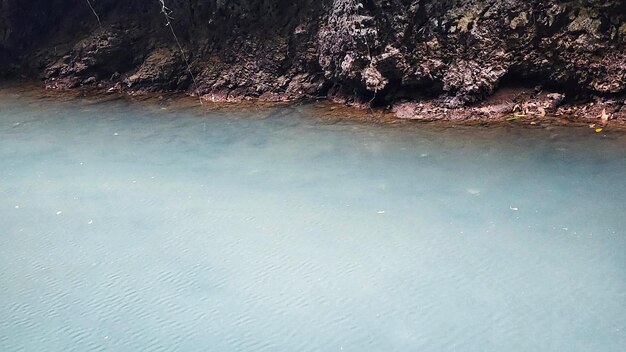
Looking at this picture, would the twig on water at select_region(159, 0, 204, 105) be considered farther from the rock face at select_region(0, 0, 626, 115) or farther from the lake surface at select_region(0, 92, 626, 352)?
the lake surface at select_region(0, 92, 626, 352)

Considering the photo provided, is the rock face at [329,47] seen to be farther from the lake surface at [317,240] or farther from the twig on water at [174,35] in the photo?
the lake surface at [317,240]

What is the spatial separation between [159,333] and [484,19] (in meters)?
2.51

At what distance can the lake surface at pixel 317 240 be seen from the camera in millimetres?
1919

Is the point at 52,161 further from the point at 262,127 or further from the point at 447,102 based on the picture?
the point at 447,102

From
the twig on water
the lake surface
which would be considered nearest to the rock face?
the twig on water

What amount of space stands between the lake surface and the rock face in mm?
405

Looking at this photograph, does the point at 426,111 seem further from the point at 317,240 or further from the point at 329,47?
the point at 317,240

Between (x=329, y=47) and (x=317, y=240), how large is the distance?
186 cm

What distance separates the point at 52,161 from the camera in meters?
3.37

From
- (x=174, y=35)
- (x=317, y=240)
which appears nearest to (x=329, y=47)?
(x=174, y=35)

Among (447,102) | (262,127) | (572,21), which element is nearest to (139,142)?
(262,127)

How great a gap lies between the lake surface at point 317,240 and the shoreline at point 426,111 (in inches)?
4.9

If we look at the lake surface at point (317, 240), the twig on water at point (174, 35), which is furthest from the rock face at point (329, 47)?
the lake surface at point (317, 240)

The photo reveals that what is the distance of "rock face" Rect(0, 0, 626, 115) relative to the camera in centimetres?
334
